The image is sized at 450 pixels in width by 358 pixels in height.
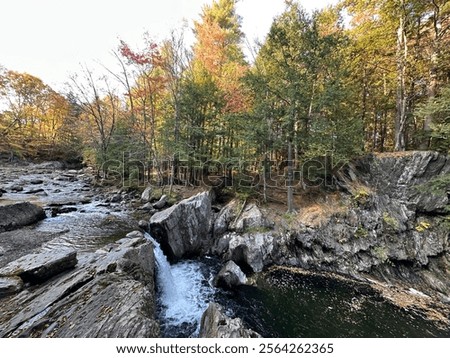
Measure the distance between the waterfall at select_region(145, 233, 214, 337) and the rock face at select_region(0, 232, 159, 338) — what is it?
154 cm

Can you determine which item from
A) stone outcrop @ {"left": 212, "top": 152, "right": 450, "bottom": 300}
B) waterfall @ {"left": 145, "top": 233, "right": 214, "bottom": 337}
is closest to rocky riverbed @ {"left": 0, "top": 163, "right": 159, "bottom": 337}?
waterfall @ {"left": 145, "top": 233, "right": 214, "bottom": 337}

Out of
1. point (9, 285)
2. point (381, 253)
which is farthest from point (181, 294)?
point (381, 253)

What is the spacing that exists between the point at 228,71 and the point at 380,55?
980 centimetres

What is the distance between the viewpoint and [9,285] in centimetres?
487

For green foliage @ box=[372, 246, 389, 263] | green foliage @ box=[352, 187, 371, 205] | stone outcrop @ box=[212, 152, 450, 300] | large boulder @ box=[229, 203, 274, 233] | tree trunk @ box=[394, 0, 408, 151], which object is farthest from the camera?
tree trunk @ box=[394, 0, 408, 151]

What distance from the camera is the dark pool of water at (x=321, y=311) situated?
18.9 feet

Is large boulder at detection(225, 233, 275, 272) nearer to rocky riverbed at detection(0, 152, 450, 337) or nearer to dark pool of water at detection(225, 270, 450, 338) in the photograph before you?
rocky riverbed at detection(0, 152, 450, 337)

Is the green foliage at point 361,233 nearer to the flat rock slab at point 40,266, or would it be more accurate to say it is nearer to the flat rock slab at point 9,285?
the flat rock slab at point 40,266

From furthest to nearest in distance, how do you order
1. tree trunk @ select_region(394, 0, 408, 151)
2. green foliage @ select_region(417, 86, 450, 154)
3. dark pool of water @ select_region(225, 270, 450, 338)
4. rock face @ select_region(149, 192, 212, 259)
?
tree trunk @ select_region(394, 0, 408, 151)
rock face @ select_region(149, 192, 212, 259)
green foliage @ select_region(417, 86, 450, 154)
dark pool of water @ select_region(225, 270, 450, 338)

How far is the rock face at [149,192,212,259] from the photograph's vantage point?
30.3ft

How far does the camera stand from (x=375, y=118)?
1617 cm

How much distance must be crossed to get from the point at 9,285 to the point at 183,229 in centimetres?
560

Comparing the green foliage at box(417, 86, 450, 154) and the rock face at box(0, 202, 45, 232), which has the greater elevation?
the green foliage at box(417, 86, 450, 154)

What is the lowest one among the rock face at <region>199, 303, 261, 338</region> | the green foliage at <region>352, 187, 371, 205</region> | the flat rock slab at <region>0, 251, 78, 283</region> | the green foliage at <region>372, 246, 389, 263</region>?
the green foliage at <region>372, 246, 389, 263</region>
